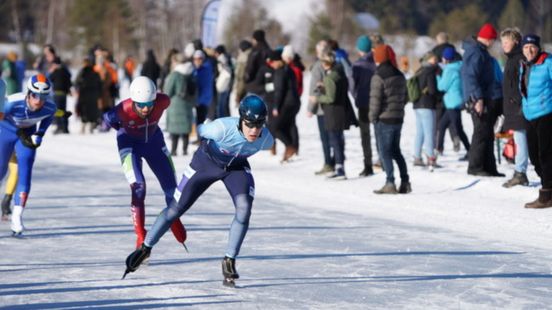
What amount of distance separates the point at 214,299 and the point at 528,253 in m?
3.18

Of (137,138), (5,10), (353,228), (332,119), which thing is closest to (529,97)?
(353,228)

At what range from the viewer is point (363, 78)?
13844 millimetres

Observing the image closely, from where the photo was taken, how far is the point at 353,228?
10.3m

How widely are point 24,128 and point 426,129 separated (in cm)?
636

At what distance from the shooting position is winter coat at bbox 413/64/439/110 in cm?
1439

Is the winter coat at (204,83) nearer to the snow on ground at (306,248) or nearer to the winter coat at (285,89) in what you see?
the winter coat at (285,89)

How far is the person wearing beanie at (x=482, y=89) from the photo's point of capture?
12.8 meters

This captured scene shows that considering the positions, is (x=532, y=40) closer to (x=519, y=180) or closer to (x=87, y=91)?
(x=519, y=180)

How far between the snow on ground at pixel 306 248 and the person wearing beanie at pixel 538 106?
1.22 feet

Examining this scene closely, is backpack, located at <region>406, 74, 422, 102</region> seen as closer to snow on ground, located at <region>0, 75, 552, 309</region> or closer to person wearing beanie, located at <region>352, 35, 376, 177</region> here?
person wearing beanie, located at <region>352, 35, 376, 177</region>

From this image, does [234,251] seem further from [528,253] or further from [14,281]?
[528,253]

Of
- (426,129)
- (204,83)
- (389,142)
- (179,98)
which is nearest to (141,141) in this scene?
(389,142)

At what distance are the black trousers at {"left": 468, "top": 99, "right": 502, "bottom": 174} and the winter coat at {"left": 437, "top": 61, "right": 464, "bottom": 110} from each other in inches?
61.3

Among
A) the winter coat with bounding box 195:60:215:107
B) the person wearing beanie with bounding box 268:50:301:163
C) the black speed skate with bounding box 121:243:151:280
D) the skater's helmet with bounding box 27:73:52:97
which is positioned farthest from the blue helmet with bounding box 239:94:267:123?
the winter coat with bounding box 195:60:215:107
